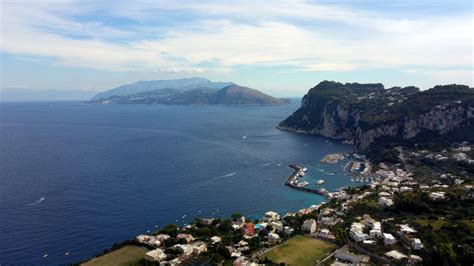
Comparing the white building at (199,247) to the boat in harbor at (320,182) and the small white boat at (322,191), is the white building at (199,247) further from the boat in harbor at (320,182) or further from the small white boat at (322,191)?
the boat in harbor at (320,182)

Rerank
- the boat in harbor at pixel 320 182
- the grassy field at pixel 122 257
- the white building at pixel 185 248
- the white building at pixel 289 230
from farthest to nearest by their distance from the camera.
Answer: the boat in harbor at pixel 320 182 → the white building at pixel 289 230 → the white building at pixel 185 248 → the grassy field at pixel 122 257

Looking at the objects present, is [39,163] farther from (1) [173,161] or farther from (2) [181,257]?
(2) [181,257]

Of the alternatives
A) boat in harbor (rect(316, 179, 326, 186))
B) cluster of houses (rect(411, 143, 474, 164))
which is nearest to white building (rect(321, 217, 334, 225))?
boat in harbor (rect(316, 179, 326, 186))

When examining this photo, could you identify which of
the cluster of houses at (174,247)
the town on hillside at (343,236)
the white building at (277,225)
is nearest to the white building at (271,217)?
the town on hillside at (343,236)

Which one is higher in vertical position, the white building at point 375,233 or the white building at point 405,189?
the white building at point 405,189

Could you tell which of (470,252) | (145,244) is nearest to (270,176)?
(145,244)

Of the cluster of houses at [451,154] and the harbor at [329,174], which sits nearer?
the harbor at [329,174]

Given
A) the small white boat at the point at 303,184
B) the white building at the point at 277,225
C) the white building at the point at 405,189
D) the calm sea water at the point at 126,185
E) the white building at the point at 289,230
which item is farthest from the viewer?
the small white boat at the point at 303,184

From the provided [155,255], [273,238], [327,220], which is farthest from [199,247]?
[327,220]
